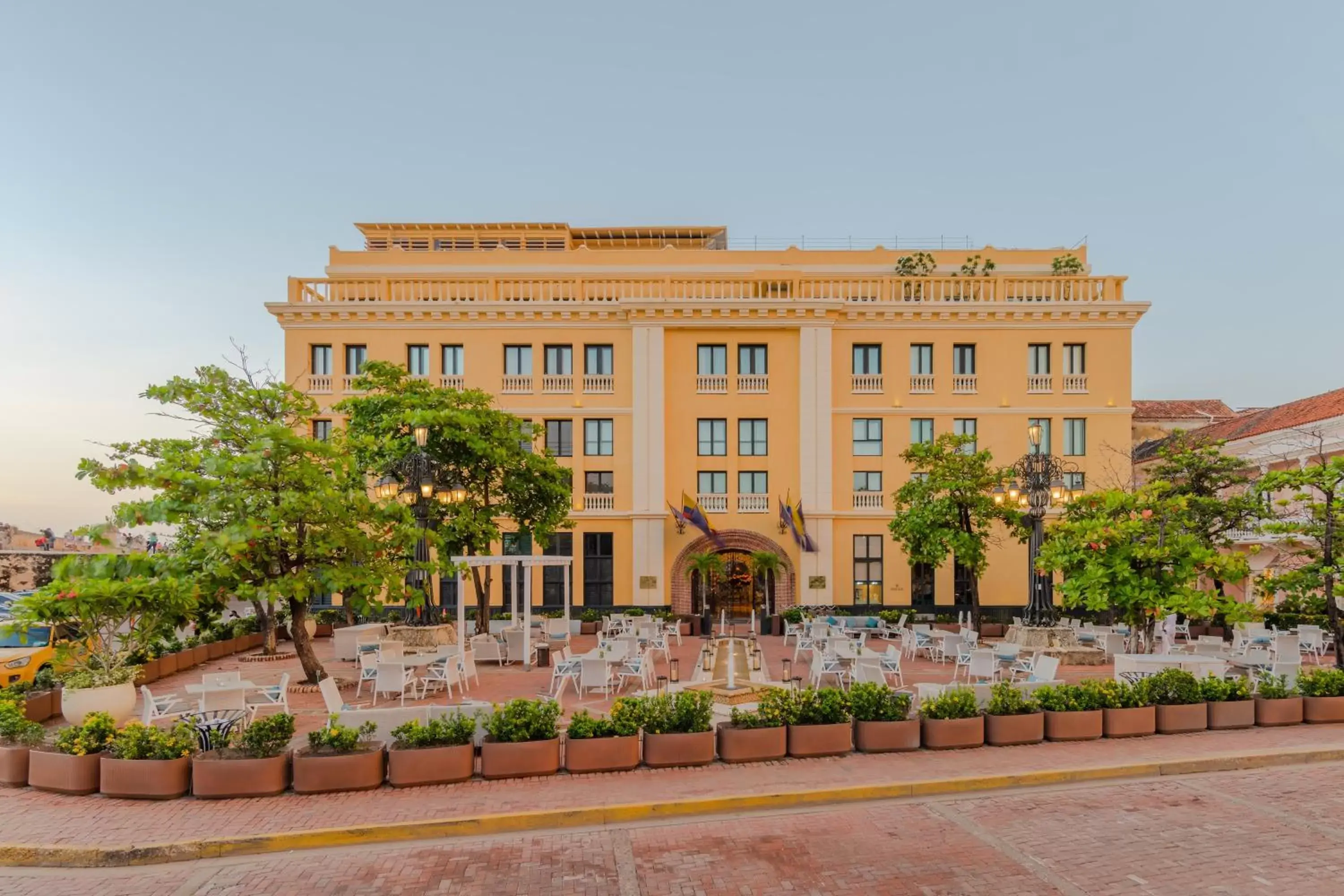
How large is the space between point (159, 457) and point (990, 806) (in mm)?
13306

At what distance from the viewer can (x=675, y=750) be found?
397 inches

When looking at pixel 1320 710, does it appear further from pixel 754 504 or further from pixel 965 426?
pixel 754 504

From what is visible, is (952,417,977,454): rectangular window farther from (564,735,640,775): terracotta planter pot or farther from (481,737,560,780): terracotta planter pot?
(481,737,560,780): terracotta planter pot

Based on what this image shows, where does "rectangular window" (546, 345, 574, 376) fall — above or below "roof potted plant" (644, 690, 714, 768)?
above

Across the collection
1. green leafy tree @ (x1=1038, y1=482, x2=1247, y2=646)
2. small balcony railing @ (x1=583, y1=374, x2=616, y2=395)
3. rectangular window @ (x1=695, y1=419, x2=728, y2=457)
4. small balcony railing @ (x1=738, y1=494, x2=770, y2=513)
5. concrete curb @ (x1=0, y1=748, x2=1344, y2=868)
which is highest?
small balcony railing @ (x1=583, y1=374, x2=616, y2=395)

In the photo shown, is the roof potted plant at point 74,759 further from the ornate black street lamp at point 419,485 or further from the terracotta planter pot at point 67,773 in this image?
the ornate black street lamp at point 419,485

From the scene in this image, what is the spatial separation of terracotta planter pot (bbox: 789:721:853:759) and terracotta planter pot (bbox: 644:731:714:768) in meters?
1.19

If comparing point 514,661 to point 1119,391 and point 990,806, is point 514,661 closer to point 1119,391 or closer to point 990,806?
point 990,806

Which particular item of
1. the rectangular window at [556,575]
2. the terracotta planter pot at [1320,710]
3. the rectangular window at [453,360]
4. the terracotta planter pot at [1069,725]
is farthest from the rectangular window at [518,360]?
the terracotta planter pot at [1320,710]

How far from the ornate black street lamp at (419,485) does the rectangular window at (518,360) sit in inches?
462

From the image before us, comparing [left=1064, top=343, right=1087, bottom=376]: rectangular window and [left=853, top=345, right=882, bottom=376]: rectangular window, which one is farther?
[left=853, top=345, right=882, bottom=376]: rectangular window

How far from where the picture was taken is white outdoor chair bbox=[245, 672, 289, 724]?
1248cm

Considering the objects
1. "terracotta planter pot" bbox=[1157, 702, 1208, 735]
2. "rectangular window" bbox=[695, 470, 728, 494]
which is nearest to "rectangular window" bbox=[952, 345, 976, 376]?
"rectangular window" bbox=[695, 470, 728, 494]

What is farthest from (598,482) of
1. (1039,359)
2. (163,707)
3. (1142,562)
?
(1142,562)
